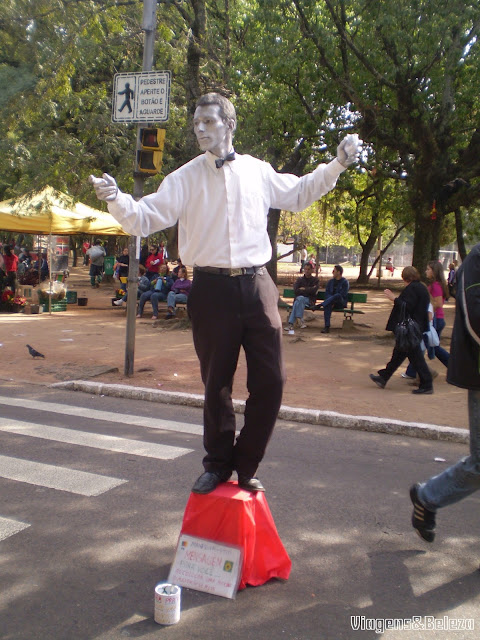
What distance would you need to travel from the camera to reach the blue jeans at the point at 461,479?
11.2ft

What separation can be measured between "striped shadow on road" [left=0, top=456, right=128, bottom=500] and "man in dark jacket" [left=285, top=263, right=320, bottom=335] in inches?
381

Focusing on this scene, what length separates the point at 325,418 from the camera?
704 cm

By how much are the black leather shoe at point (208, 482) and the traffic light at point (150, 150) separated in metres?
5.85

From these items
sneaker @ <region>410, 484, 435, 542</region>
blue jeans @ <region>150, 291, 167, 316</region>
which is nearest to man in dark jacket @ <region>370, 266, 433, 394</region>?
sneaker @ <region>410, 484, 435, 542</region>

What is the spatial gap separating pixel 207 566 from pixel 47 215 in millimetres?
14317

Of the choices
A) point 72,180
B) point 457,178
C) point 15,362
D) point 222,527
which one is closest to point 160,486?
point 222,527

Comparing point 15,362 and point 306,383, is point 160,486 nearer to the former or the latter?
point 306,383

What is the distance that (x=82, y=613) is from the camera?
3.05 metres

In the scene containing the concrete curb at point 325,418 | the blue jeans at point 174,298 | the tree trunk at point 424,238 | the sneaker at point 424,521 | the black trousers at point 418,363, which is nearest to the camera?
the sneaker at point 424,521

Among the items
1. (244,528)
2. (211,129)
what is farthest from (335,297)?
(244,528)

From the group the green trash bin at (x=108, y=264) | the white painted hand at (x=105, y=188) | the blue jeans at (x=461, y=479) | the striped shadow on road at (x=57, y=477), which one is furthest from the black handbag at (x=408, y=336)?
the green trash bin at (x=108, y=264)

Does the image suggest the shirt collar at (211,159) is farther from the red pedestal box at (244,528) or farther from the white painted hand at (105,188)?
the red pedestal box at (244,528)

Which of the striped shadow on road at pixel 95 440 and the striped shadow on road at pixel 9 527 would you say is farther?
the striped shadow on road at pixel 95 440

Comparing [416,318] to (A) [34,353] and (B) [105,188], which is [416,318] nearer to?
(A) [34,353]
